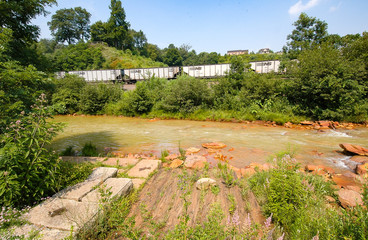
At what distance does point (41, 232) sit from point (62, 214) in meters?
0.32

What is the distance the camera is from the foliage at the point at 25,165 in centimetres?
235

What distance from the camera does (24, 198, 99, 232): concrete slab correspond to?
224 centimetres

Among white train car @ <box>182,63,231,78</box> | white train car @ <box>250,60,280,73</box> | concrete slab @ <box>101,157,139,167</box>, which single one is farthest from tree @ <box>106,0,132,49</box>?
concrete slab @ <box>101,157,139,167</box>

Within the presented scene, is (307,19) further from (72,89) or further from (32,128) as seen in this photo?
(32,128)

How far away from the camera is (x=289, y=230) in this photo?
7.74ft

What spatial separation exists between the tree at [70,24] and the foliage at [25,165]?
79.2 metres

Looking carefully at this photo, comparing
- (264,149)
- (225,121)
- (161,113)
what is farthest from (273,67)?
(264,149)

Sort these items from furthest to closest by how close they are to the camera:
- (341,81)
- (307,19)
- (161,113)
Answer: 1. (307,19)
2. (161,113)
3. (341,81)

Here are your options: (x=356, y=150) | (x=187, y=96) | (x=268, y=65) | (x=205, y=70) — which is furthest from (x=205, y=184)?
(x=205, y=70)

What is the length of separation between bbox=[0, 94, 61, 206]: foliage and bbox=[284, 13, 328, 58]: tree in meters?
33.8

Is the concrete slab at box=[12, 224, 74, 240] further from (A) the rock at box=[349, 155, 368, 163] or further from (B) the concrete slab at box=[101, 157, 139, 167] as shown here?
(A) the rock at box=[349, 155, 368, 163]

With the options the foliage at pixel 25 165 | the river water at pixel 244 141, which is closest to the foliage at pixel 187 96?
the river water at pixel 244 141

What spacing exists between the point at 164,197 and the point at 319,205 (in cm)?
236

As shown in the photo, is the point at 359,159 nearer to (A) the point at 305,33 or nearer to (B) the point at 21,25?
(B) the point at 21,25
